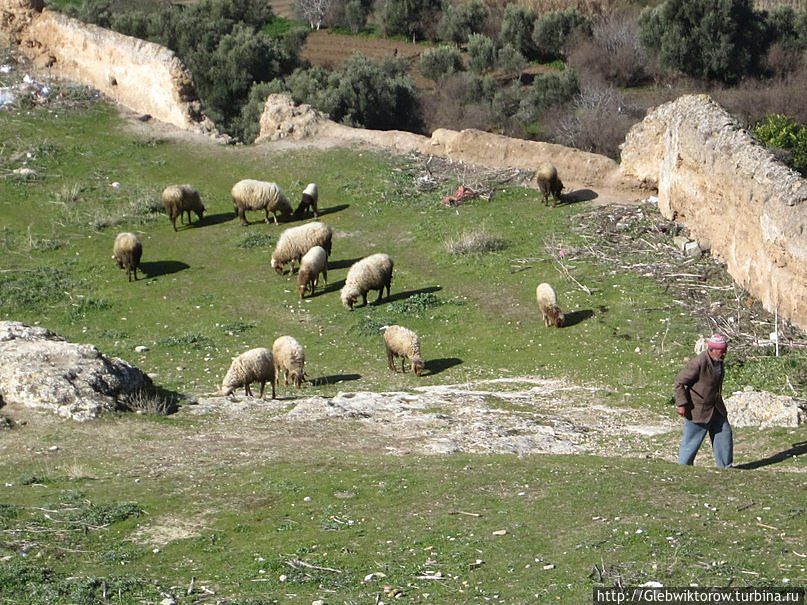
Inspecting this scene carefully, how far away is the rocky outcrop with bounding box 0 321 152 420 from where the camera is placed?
17.1 metres

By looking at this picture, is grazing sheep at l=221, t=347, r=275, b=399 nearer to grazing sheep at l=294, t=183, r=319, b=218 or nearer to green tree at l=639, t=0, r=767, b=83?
grazing sheep at l=294, t=183, r=319, b=218

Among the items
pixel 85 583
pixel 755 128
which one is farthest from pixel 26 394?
pixel 755 128

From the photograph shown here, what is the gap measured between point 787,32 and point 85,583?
183ft

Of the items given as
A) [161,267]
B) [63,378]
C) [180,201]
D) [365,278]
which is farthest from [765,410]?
[180,201]

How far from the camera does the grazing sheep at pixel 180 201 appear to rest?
31109 millimetres

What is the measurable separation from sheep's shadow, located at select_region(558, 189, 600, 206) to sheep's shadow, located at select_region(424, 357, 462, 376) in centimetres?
901

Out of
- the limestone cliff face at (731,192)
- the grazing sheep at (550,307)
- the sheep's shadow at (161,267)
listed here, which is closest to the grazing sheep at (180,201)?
the sheep's shadow at (161,267)

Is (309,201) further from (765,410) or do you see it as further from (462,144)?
(765,410)

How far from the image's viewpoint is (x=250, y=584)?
37.7 ft

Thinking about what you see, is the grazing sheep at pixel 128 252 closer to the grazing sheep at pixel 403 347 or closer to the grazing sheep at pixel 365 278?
the grazing sheep at pixel 365 278

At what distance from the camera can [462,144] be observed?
33.9 meters

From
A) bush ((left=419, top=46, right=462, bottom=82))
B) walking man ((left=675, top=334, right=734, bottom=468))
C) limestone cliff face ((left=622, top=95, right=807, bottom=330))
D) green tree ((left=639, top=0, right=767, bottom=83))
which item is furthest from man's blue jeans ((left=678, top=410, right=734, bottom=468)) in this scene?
bush ((left=419, top=46, right=462, bottom=82))

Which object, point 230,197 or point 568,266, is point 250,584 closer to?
point 568,266

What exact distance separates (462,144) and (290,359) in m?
14.2
